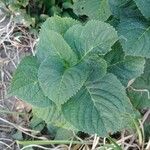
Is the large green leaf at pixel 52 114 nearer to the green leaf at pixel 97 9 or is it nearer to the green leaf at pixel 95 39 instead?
the green leaf at pixel 95 39

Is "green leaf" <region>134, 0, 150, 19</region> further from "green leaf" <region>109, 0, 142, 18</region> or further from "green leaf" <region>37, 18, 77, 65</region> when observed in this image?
"green leaf" <region>37, 18, 77, 65</region>

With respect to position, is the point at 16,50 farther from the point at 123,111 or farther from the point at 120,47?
the point at 123,111

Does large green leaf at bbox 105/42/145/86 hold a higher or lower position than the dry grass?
higher

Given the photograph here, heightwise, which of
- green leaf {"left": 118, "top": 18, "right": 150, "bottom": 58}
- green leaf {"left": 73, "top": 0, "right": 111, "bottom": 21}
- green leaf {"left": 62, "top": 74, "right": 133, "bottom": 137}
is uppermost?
green leaf {"left": 118, "top": 18, "right": 150, "bottom": 58}

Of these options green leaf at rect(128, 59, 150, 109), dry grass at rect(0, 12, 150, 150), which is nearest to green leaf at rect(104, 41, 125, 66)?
green leaf at rect(128, 59, 150, 109)

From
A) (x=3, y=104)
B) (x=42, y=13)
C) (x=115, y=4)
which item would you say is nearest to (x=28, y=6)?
(x=42, y=13)

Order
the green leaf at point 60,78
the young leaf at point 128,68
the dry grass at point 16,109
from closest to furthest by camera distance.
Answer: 1. the green leaf at point 60,78
2. the young leaf at point 128,68
3. the dry grass at point 16,109

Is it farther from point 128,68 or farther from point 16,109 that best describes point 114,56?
point 16,109

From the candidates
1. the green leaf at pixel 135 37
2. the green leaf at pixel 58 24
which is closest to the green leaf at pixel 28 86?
the green leaf at pixel 58 24
